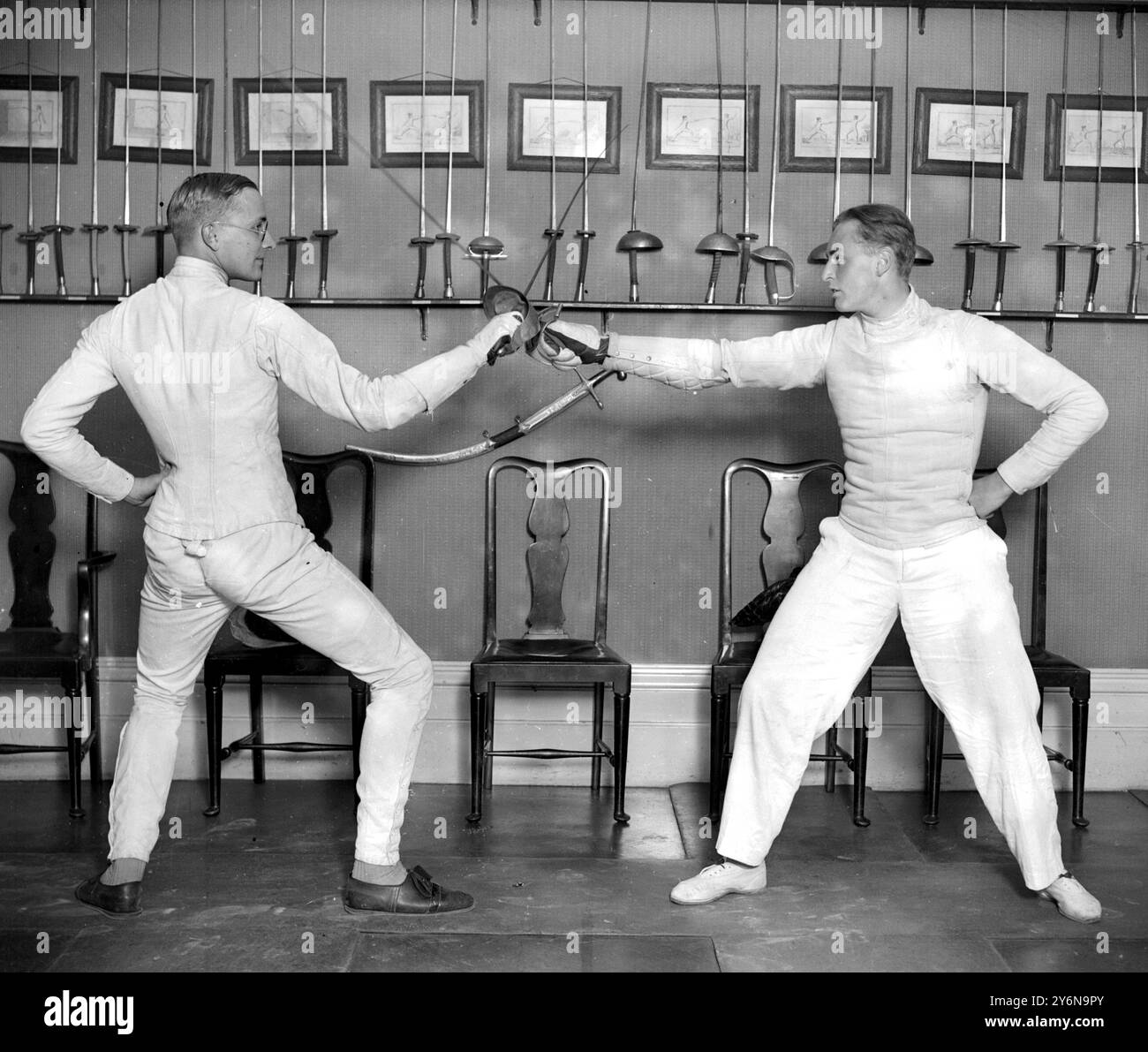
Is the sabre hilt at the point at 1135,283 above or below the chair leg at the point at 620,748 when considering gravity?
above

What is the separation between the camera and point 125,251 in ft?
13.8

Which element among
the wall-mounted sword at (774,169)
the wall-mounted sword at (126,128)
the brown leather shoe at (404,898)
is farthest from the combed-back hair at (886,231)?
the wall-mounted sword at (126,128)

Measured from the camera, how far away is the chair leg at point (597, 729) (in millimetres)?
4203

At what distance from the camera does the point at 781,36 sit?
13.6ft

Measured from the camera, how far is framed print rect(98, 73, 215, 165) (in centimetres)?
418

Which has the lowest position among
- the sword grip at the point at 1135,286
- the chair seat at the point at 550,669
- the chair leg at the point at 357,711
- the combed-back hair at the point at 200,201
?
the chair leg at the point at 357,711

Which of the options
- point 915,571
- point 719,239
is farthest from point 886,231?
point 915,571

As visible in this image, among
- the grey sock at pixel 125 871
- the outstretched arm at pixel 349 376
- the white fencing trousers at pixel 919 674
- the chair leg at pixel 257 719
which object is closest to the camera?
the outstretched arm at pixel 349 376

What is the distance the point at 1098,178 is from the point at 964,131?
1.47 ft

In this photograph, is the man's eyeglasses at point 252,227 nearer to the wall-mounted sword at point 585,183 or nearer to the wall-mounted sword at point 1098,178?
the wall-mounted sword at point 585,183

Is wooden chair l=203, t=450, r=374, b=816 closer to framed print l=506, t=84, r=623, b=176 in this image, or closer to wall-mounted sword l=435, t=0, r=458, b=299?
wall-mounted sword l=435, t=0, r=458, b=299

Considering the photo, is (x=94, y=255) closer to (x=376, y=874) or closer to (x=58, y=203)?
(x=58, y=203)

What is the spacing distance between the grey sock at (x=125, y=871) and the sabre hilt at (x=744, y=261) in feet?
7.90
